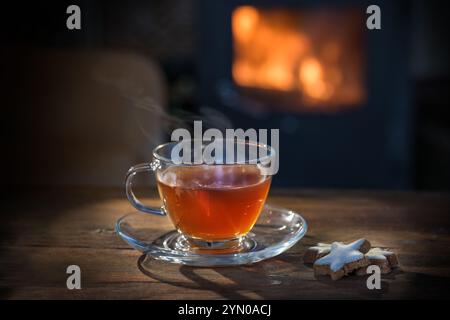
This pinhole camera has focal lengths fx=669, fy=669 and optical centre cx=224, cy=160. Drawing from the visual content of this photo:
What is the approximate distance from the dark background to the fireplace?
0.07ft

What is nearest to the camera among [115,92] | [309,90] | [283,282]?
[283,282]

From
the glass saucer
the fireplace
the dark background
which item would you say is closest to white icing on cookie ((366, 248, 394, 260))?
the glass saucer

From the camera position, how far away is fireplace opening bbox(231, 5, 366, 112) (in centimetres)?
278

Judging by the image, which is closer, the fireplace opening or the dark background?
the dark background

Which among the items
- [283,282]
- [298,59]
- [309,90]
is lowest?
[283,282]

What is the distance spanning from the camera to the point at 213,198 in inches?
35.6

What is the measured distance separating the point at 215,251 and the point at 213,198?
7cm

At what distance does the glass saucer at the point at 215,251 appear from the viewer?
0.87 meters

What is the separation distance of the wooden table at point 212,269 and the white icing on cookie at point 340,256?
23 mm

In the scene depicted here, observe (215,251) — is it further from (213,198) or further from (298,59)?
(298,59)

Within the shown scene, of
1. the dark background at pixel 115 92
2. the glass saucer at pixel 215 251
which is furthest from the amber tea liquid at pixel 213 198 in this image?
the dark background at pixel 115 92

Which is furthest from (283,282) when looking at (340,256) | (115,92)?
(115,92)

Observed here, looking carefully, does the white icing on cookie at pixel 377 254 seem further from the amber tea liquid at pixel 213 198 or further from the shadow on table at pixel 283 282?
the amber tea liquid at pixel 213 198

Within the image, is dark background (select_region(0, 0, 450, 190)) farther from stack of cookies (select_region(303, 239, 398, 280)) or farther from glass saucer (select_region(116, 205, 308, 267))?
stack of cookies (select_region(303, 239, 398, 280))
